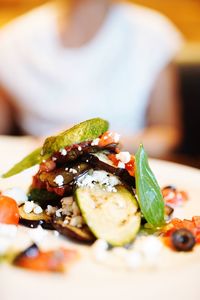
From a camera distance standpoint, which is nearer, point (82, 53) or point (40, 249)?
point (40, 249)

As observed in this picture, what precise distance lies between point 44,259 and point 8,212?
0.19 meters

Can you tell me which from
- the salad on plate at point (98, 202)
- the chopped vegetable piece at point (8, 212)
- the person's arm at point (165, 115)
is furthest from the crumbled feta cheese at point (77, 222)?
the person's arm at point (165, 115)

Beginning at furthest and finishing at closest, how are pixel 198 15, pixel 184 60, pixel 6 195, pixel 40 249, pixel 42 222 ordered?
pixel 198 15 < pixel 184 60 < pixel 6 195 < pixel 42 222 < pixel 40 249

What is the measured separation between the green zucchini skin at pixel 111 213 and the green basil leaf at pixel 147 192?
20 millimetres

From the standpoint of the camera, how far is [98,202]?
96cm

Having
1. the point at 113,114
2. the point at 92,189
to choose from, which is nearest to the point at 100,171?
the point at 92,189

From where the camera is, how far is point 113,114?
2.77 m

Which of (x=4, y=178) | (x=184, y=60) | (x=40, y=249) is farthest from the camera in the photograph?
(x=184, y=60)

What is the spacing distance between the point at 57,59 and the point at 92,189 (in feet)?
6.19

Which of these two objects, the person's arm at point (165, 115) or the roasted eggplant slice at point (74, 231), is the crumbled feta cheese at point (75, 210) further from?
the person's arm at point (165, 115)

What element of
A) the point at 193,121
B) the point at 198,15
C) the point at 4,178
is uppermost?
the point at 198,15

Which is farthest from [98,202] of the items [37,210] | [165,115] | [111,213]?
[165,115]

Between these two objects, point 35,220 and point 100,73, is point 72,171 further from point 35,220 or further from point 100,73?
point 100,73

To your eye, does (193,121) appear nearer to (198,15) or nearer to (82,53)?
(82,53)
